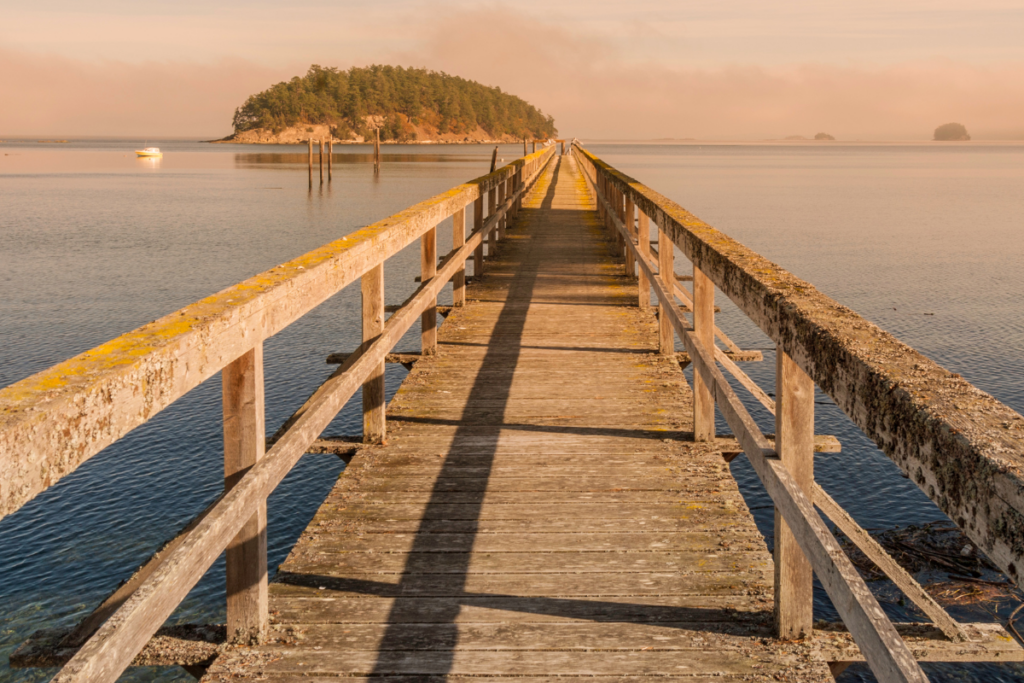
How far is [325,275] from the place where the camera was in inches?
124

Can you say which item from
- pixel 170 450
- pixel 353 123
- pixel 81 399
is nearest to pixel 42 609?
pixel 170 450

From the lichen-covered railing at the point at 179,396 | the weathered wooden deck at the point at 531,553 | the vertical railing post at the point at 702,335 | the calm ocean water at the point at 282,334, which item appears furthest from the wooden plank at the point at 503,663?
the calm ocean water at the point at 282,334

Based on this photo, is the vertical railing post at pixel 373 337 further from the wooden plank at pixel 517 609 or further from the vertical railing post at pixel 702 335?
the vertical railing post at pixel 702 335

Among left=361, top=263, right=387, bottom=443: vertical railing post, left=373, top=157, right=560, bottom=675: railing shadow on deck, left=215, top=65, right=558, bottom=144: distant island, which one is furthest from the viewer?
left=215, top=65, right=558, bottom=144: distant island

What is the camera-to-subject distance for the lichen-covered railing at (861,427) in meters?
1.09

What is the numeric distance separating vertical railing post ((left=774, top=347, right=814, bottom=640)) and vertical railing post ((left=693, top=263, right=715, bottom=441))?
1787 millimetres

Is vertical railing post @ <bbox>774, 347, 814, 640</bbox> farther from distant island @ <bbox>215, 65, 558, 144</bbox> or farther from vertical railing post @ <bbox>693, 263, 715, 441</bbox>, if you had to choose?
distant island @ <bbox>215, 65, 558, 144</bbox>

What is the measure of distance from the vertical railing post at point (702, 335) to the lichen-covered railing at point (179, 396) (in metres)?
1.72

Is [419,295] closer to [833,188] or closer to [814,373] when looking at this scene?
[814,373]

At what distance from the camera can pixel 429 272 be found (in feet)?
21.0

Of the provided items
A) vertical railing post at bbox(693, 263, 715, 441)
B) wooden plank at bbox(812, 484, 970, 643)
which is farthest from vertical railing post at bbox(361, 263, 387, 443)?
wooden plank at bbox(812, 484, 970, 643)

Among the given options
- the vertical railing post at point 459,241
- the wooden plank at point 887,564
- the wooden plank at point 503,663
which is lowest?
the wooden plank at point 887,564

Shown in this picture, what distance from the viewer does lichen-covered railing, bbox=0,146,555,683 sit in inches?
52.5


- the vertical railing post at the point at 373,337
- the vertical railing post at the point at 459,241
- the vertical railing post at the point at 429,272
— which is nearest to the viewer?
the vertical railing post at the point at 373,337
